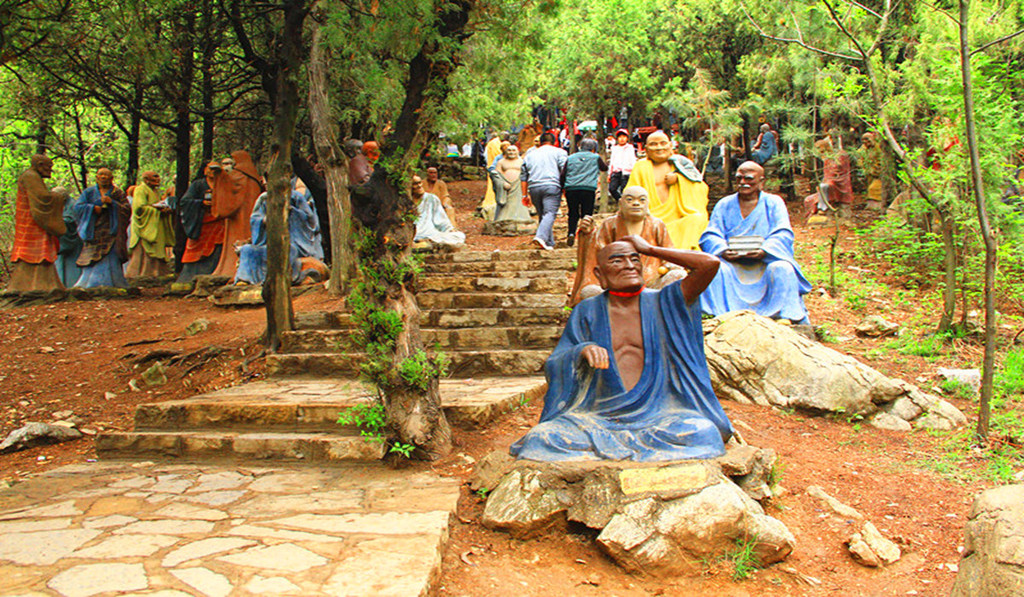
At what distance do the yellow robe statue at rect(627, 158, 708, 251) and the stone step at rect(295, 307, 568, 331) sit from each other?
1.77 meters

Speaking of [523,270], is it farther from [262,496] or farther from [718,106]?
[718,106]

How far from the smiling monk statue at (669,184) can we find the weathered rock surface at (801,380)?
87.9 inches

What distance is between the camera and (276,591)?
289cm

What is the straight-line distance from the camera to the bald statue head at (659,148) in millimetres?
8445

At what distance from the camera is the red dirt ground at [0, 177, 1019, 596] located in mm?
3475

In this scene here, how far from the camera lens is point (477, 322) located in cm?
770

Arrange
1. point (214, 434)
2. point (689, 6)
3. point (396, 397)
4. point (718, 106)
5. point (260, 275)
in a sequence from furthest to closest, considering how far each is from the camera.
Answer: point (689, 6), point (718, 106), point (260, 275), point (214, 434), point (396, 397)

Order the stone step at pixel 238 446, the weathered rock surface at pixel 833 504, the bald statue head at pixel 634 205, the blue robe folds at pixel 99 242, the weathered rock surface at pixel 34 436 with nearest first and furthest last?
the weathered rock surface at pixel 833 504
the stone step at pixel 238 446
the weathered rock surface at pixel 34 436
the bald statue head at pixel 634 205
the blue robe folds at pixel 99 242

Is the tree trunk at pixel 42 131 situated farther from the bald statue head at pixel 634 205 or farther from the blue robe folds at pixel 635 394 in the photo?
the blue robe folds at pixel 635 394

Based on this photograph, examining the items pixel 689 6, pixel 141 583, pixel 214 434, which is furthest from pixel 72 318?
pixel 689 6

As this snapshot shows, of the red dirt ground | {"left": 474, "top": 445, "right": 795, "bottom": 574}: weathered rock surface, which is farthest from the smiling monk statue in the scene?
{"left": 474, "top": 445, "right": 795, "bottom": 574}: weathered rock surface

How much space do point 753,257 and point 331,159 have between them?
4.89m

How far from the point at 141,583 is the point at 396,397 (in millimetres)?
1886

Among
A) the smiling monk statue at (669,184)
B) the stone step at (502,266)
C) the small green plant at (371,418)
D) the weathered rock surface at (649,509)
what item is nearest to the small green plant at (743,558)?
the weathered rock surface at (649,509)
